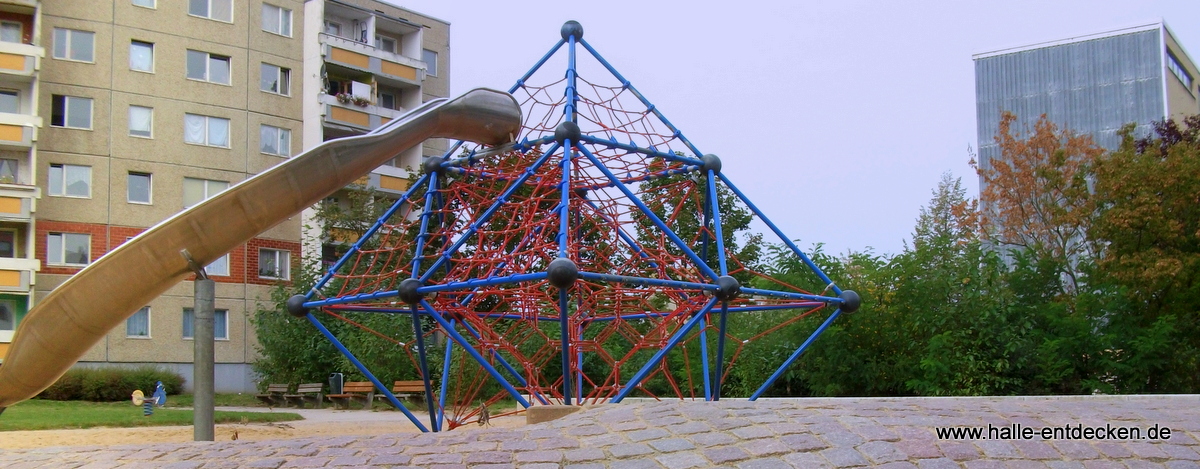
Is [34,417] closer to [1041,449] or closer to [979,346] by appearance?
[979,346]

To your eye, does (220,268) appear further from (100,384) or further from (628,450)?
(628,450)

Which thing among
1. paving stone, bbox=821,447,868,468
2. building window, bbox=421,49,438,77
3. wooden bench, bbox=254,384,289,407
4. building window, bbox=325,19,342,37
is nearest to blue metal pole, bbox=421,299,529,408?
paving stone, bbox=821,447,868,468

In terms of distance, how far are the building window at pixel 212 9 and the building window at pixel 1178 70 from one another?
4589 centimetres

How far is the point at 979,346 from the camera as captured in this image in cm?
1870

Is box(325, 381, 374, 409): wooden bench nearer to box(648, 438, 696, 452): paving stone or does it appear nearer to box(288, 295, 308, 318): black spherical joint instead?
box(288, 295, 308, 318): black spherical joint

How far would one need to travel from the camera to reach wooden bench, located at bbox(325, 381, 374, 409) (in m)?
27.5

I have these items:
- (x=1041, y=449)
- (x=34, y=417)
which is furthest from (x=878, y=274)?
(x=34, y=417)

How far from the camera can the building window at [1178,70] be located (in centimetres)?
5753

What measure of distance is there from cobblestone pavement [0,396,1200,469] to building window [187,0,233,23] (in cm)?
A: 3160

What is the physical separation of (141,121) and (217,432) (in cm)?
2233

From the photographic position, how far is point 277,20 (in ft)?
133

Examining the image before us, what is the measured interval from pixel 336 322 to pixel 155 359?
8.84 meters

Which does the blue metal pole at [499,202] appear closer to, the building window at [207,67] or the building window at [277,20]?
the building window at [207,67]

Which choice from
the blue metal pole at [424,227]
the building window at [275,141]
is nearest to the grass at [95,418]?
the blue metal pole at [424,227]
